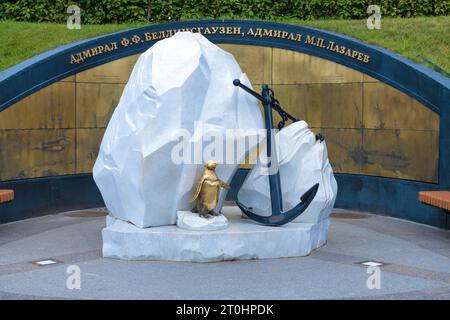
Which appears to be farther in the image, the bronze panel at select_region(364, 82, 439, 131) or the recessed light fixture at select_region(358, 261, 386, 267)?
the bronze panel at select_region(364, 82, 439, 131)

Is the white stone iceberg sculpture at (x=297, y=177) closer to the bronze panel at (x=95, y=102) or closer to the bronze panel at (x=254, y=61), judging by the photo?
the bronze panel at (x=254, y=61)

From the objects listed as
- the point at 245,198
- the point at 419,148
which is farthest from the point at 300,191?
the point at 419,148

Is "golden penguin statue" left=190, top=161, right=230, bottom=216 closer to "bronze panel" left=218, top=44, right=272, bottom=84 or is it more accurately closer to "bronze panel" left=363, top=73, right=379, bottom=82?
"bronze panel" left=363, top=73, right=379, bottom=82

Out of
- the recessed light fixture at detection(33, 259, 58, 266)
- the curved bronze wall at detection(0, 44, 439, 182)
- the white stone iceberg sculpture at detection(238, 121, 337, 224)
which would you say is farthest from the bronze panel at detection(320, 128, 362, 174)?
the recessed light fixture at detection(33, 259, 58, 266)

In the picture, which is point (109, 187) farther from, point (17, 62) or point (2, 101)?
point (17, 62)

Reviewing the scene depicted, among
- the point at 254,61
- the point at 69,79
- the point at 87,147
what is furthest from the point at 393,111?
the point at 69,79

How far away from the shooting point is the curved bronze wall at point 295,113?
14070 mm

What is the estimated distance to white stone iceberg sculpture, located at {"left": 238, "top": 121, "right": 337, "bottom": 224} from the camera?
11.1m

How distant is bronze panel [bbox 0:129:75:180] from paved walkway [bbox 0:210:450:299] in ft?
5.82

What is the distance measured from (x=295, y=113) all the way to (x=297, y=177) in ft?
17.4

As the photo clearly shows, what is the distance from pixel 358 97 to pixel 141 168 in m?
6.68

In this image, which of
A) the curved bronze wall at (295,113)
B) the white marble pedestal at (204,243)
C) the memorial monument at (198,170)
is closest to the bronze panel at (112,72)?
the curved bronze wall at (295,113)

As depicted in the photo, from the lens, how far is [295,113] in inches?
640

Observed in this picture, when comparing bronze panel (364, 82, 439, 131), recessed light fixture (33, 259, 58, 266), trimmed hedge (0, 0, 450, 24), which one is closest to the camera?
recessed light fixture (33, 259, 58, 266)
